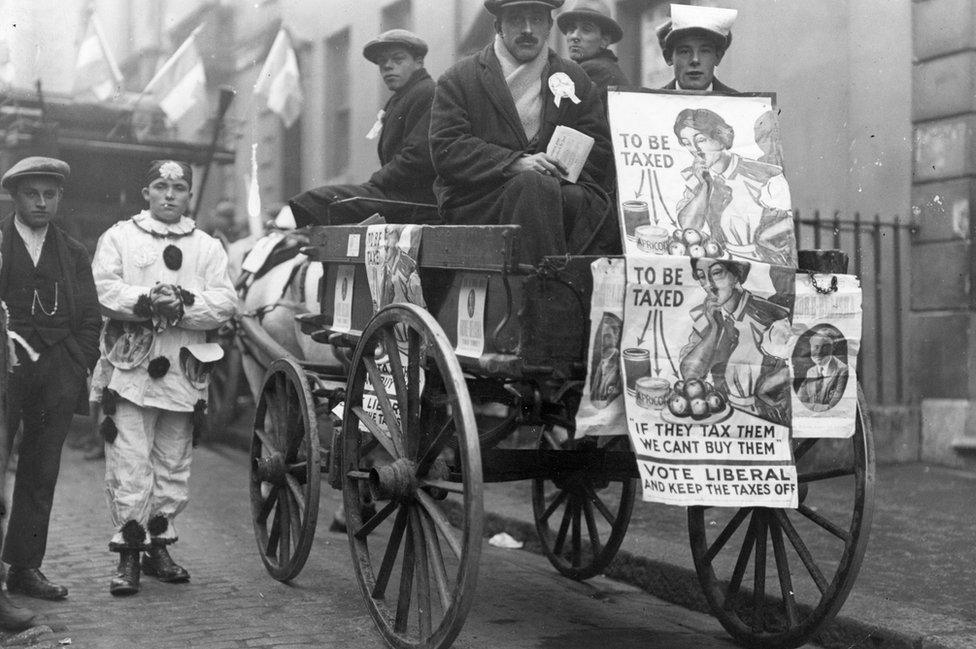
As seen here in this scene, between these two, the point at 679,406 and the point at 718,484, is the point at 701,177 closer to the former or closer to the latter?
the point at 679,406

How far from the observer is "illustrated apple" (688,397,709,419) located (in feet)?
14.3

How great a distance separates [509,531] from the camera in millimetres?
7488

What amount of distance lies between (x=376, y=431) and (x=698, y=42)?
2.04 meters

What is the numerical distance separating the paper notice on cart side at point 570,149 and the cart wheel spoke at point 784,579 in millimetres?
1521

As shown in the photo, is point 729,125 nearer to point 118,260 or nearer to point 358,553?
point 358,553

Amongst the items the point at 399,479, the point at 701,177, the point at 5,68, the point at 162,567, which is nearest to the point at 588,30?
the point at 701,177

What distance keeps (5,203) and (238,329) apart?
232cm

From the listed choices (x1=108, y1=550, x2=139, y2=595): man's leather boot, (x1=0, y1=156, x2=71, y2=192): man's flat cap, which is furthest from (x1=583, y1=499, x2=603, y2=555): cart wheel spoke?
(x1=0, y1=156, x2=71, y2=192): man's flat cap

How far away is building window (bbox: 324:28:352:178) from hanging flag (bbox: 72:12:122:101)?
3.27 meters

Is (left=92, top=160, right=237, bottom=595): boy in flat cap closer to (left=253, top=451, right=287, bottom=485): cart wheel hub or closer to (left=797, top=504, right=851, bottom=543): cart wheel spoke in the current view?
(left=253, top=451, right=287, bottom=485): cart wheel hub

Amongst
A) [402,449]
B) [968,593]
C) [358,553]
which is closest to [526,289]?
[402,449]

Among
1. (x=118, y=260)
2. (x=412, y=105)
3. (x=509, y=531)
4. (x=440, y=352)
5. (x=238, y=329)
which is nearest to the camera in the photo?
(x=440, y=352)

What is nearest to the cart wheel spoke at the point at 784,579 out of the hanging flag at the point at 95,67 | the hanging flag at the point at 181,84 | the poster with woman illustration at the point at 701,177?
the poster with woman illustration at the point at 701,177

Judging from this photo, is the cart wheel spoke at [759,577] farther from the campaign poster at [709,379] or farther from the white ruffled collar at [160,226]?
the white ruffled collar at [160,226]
